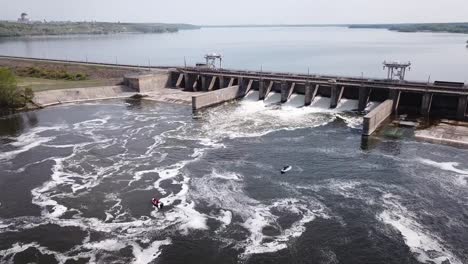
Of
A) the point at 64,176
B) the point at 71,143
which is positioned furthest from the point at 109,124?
the point at 64,176

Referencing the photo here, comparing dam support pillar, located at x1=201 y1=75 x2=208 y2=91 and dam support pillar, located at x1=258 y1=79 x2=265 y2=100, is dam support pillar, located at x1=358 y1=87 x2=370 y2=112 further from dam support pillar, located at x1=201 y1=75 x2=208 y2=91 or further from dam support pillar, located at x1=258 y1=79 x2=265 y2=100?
dam support pillar, located at x1=201 y1=75 x2=208 y2=91

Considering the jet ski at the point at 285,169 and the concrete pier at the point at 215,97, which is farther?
the concrete pier at the point at 215,97

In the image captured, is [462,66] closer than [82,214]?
No

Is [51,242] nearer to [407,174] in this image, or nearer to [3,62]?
[407,174]

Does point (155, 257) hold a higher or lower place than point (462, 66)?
lower

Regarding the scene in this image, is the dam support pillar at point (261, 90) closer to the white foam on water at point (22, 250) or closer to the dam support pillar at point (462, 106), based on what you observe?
the dam support pillar at point (462, 106)

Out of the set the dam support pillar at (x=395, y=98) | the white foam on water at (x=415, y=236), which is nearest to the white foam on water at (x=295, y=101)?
the dam support pillar at (x=395, y=98)

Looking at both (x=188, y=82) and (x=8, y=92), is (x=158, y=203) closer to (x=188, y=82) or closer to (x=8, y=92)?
(x=8, y=92)
